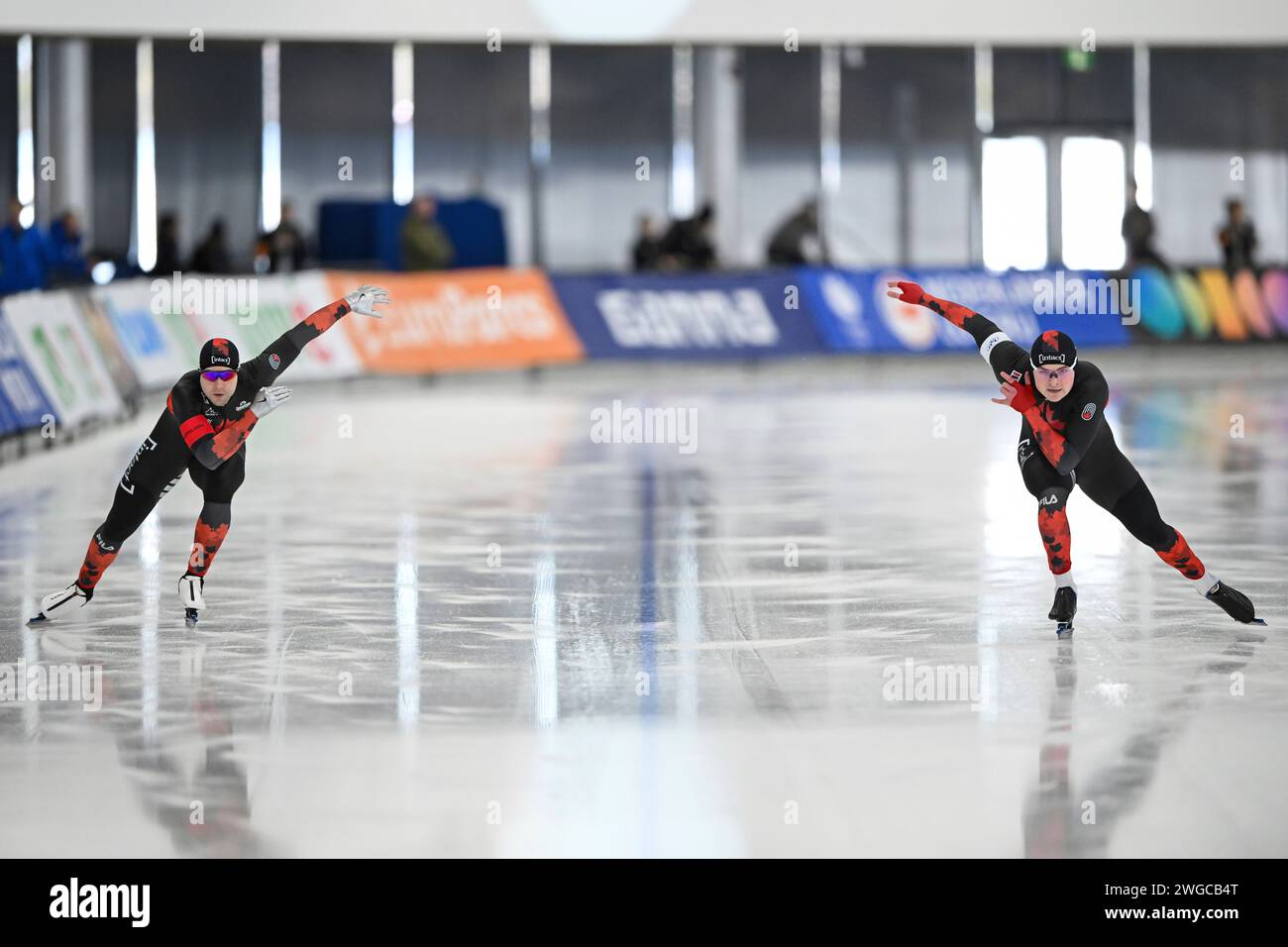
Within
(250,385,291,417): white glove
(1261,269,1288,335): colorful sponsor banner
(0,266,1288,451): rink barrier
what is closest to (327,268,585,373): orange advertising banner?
(0,266,1288,451): rink barrier

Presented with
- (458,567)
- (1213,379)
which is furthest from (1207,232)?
(458,567)

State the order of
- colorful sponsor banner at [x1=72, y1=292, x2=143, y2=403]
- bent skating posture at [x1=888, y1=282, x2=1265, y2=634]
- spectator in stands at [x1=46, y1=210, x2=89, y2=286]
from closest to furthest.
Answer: bent skating posture at [x1=888, y1=282, x2=1265, y2=634] < colorful sponsor banner at [x1=72, y1=292, x2=143, y2=403] < spectator in stands at [x1=46, y1=210, x2=89, y2=286]

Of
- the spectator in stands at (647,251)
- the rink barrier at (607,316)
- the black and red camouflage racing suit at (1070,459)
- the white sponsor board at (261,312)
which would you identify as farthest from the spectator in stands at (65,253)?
the black and red camouflage racing suit at (1070,459)

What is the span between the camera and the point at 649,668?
313 inches

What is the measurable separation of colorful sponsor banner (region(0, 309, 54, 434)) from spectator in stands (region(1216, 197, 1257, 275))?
64.2 ft

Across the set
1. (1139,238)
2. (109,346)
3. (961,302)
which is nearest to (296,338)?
(109,346)

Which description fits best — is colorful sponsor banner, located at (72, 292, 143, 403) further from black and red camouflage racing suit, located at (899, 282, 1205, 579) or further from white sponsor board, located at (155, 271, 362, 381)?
black and red camouflage racing suit, located at (899, 282, 1205, 579)

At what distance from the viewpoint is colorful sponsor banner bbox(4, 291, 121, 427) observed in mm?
16109

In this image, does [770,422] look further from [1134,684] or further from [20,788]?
[20,788]

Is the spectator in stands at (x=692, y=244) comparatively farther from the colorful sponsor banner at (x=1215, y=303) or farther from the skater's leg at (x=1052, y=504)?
the skater's leg at (x=1052, y=504)

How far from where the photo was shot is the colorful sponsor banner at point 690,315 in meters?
26.7

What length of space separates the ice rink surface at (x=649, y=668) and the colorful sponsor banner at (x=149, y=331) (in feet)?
13.4

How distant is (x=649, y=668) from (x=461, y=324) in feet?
58.3

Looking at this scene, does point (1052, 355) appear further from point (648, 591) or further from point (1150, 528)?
point (648, 591)
